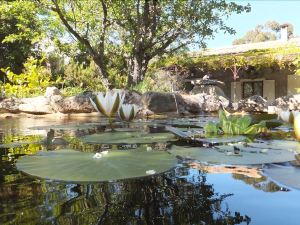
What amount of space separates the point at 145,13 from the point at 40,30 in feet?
13.3

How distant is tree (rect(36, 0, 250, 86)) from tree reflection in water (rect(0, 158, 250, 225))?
29.5 feet

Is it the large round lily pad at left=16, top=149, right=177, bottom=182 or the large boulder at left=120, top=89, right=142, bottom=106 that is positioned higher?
the large boulder at left=120, top=89, right=142, bottom=106

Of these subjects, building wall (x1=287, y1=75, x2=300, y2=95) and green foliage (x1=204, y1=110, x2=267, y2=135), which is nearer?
green foliage (x1=204, y1=110, x2=267, y2=135)

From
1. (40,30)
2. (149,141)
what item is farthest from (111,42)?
(149,141)

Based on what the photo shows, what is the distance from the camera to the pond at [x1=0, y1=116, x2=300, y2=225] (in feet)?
1.98

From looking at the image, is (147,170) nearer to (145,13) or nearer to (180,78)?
(145,13)

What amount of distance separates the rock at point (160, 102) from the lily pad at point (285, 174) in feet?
15.2

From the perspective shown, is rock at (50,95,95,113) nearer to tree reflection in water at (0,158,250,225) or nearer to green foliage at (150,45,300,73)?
tree reflection in water at (0,158,250,225)

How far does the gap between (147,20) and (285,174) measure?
9.72 m

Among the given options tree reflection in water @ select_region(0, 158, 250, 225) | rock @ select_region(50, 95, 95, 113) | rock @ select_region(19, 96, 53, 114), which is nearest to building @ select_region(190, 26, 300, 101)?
rock @ select_region(50, 95, 95, 113)

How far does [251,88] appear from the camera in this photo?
14.9m

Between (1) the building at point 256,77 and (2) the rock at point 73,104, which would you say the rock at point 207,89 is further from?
(2) the rock at point 73,104

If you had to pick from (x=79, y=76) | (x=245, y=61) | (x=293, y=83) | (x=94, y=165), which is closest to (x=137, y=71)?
(x=245, y=61)

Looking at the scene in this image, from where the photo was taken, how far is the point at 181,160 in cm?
123
